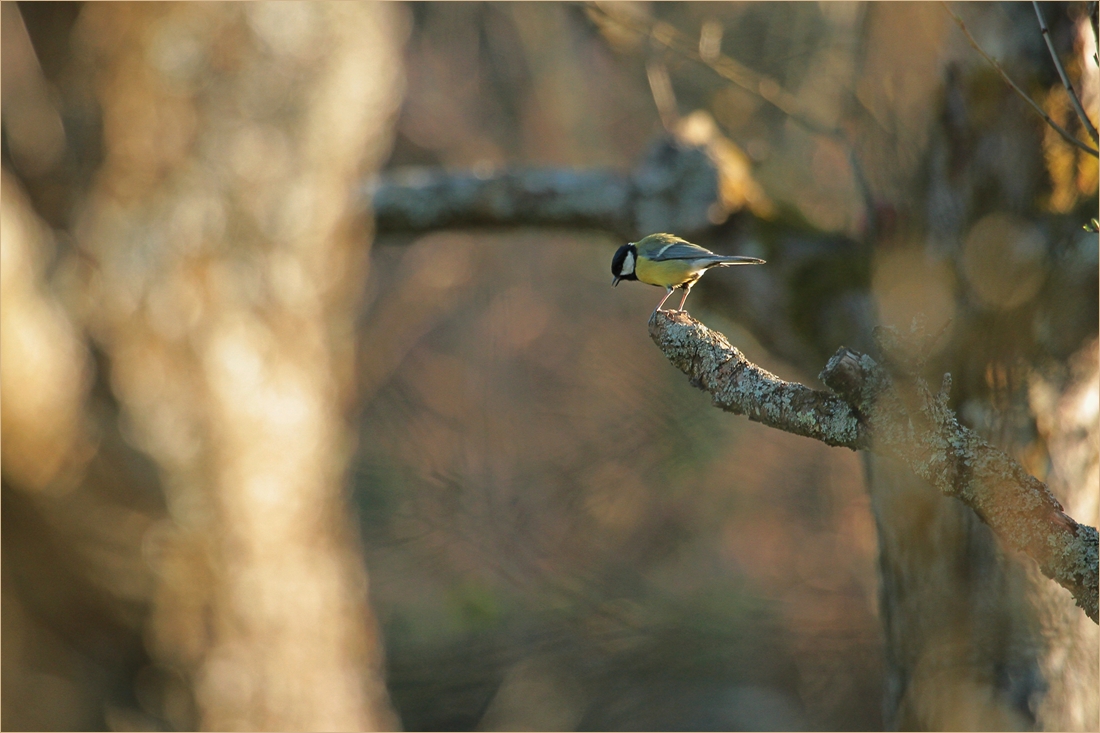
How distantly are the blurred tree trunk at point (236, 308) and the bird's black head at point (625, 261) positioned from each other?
1462 mm

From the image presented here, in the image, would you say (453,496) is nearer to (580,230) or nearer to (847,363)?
(580,230)

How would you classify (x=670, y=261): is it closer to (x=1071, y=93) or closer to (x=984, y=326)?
(x=984, y=326)

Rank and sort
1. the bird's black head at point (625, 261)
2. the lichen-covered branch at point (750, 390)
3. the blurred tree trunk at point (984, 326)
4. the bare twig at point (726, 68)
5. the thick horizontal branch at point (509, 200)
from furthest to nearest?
the thick horizontal branch at point (509, 200) < the bare twig at point (726, 68) < the bird's black head at point (625, 261) < the blurred tree trunk at point (984, 326) < the lichen-covered branch at point (750, 390)

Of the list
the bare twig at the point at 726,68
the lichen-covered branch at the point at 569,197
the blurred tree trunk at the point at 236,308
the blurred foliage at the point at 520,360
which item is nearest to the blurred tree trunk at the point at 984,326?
the blurred foliage at the point at 520,360

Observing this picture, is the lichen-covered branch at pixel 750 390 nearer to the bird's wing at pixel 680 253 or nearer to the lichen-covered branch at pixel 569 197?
the bird's wing at pixel 680 253

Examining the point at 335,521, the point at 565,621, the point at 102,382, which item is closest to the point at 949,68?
the point at 102,382

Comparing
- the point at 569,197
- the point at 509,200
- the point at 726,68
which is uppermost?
the point at 726,68

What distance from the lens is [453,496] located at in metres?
5.85

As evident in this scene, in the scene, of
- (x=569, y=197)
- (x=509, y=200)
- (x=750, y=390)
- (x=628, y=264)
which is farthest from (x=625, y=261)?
(x=750, y=390)

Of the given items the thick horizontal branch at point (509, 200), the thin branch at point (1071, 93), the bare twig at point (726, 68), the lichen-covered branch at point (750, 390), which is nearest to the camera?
the thin branch at point (1071, 93)

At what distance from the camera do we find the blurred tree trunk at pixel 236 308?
270 centimetres

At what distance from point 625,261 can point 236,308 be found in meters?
1.80

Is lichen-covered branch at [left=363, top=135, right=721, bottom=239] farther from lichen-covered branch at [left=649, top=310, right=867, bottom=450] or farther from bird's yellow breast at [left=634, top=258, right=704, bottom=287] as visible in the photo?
lichen-covered branch at [left=649, top=310, right=867, bottom=450]

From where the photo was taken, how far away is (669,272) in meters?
2.16
